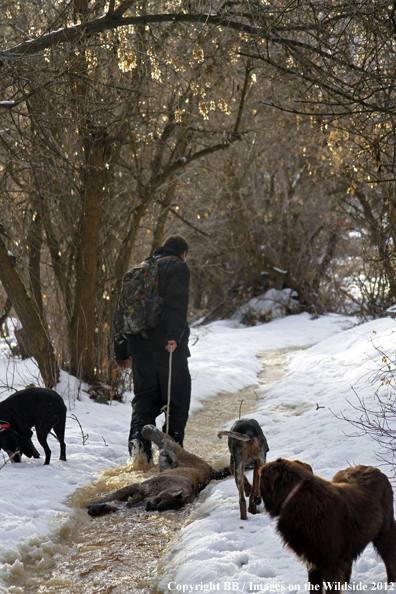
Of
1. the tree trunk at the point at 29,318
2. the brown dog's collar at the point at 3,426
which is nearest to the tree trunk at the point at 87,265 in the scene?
the tree trunk at the point at 29,318

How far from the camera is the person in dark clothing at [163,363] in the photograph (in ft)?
16.7

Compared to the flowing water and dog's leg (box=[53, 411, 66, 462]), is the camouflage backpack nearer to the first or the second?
dog's leg (box=[53, 411, 66, 462])

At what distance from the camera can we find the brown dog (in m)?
2.26

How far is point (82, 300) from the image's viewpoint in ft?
24.1

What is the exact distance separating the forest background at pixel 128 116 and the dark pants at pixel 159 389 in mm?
1892

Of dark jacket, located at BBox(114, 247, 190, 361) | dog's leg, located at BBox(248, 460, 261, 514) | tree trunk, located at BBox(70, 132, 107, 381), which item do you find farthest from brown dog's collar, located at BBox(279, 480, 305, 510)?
tree trunk, located at BBox(70, 132, 107, 381)

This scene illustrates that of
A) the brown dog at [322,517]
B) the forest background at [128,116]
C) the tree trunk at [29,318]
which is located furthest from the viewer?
the tree trunk at [29,318]

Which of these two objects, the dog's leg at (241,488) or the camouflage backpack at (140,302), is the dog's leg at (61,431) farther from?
the dog's leg at (241,488)

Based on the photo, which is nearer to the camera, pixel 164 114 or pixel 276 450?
pixel 276 450

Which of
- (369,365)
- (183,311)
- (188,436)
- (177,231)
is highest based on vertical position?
(177,231)

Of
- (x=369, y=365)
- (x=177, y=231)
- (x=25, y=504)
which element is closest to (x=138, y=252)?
(x=177, y=231)

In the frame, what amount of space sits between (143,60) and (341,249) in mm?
14586

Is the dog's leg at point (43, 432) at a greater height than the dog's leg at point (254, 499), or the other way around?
the dog's leg at point (43, 432)

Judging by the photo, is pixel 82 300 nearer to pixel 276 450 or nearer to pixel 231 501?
pixel 276 450
